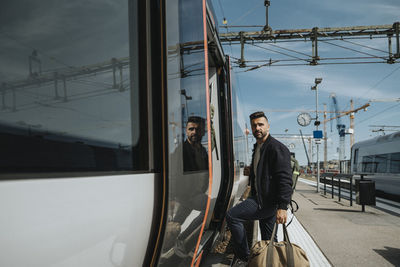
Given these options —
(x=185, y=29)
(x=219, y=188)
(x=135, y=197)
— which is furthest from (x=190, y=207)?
(x=219, y=188)

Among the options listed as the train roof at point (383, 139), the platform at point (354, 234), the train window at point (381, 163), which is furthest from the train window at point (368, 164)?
the platform at point (354, 234)

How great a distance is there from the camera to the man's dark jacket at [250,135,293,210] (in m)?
3.56

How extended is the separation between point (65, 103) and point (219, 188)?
155 inches

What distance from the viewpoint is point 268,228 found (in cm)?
408

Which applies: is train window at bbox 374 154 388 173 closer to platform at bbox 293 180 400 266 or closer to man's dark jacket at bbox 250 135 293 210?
platform at bbox 293 180 400 266

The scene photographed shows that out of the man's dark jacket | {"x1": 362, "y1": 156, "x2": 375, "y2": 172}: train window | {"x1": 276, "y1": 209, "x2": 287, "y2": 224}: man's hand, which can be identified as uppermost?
the man's dark jacket

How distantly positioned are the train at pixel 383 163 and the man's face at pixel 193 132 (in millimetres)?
12268

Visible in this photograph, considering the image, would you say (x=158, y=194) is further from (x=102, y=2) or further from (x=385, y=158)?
(x=385, y=158)

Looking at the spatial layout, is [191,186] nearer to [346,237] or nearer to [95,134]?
[95,134]

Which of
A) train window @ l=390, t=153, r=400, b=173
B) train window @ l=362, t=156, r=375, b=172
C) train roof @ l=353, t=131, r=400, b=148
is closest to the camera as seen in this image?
train window @ l=390, t=153, r=400, b=173

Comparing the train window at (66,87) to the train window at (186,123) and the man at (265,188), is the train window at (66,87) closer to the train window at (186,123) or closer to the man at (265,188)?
the train window at (186,123)

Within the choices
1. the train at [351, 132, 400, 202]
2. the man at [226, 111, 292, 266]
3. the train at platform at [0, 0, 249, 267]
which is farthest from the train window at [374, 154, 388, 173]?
the train at platform at [0, 0, 249, 267]

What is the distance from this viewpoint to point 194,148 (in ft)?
8.90

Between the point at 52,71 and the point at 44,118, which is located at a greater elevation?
the point at 52,71
